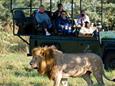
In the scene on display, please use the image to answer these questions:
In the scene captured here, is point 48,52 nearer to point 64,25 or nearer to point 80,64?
point 80,64

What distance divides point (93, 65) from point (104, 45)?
4.94m

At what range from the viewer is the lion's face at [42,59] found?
8852 mm

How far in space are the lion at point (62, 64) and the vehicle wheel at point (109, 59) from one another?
464 cm

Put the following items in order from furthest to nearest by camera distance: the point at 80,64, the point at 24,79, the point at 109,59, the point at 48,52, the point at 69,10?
the point at 69,10
the point at 109,59
the point at 24,79
the point at 80,64
the point at 48,52

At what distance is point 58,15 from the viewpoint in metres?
15.7

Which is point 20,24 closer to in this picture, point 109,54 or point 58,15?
point 58,15

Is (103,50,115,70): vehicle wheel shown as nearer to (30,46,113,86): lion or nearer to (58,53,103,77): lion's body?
(30,46,113,86): lion

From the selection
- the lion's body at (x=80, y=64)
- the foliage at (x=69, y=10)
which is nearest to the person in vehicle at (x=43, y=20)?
the lion's body at (x=80, y=64)

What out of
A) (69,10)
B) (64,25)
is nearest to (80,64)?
(64,25)

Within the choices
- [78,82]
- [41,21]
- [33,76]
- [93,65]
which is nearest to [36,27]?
[41,21]

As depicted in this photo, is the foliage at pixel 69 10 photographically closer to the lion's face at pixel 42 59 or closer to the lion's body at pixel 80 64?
the lion's body at pixel 80 64

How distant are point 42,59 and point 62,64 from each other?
55cm

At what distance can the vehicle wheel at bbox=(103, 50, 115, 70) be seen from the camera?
14.8 meters

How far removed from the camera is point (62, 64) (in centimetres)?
931
